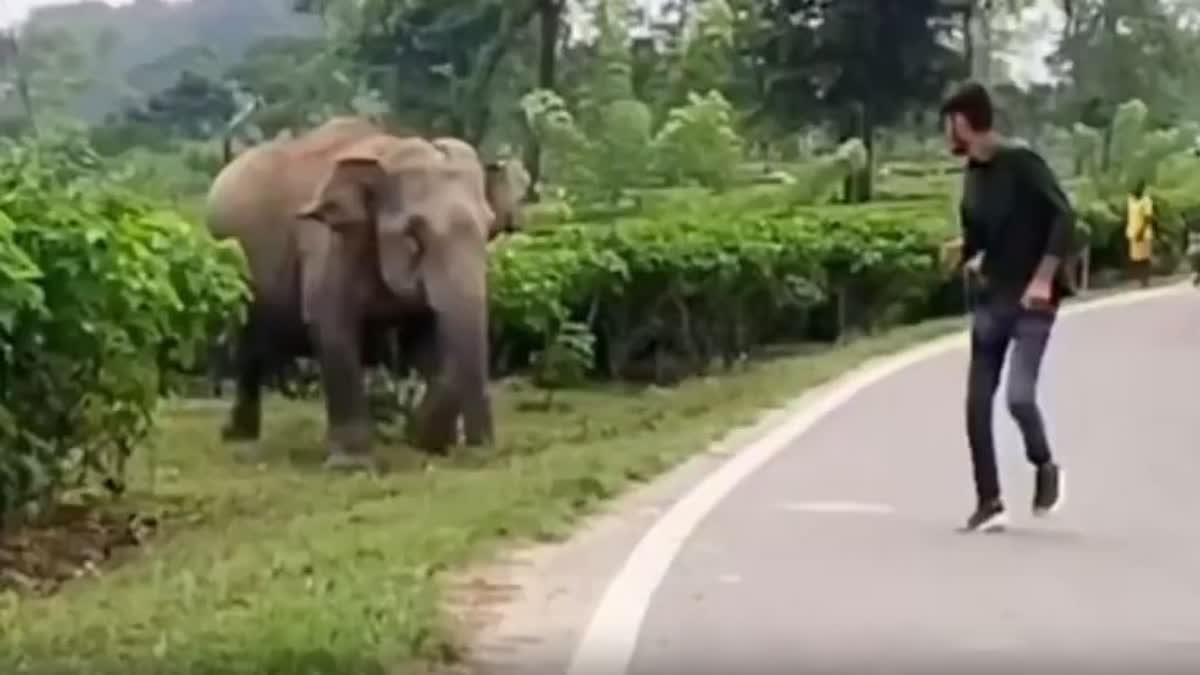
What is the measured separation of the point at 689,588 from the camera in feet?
33.4

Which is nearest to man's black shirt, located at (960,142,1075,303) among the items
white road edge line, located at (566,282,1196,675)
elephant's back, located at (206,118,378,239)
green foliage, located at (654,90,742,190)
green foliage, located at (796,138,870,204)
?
white road edge line, located at (566,282,1196,675)

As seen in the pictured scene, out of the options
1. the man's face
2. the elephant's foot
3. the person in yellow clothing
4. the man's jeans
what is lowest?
the person in yellow clothing

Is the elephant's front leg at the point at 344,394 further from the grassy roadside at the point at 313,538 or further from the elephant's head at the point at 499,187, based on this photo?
the elephant's head at the point at 499,187

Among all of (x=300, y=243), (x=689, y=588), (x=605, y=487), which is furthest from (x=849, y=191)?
(x=689, y=588)

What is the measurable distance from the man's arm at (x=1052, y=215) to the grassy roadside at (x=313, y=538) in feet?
7.89

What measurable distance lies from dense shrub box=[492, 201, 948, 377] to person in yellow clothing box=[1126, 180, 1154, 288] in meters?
9.84

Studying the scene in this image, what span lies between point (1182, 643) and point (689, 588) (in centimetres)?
194

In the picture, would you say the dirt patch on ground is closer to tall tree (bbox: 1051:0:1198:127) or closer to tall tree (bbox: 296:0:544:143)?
tall tree (bbox: 296:0:544:143)

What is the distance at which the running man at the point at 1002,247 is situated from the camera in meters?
11.3

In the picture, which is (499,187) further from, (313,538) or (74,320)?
(313,538)

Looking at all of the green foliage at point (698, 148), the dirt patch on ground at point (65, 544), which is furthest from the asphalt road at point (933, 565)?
the green foliage at point (698, 148)

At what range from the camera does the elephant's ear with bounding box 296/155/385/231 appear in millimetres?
17891

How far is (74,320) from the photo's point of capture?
12.1 metres

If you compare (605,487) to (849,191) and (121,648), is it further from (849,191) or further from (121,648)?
(849,191)
